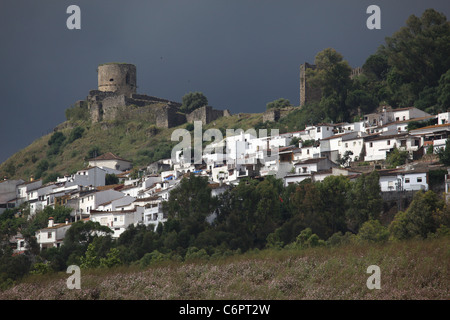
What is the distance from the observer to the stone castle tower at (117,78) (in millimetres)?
91438

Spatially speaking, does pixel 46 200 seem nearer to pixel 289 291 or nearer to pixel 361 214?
pixel 361 214

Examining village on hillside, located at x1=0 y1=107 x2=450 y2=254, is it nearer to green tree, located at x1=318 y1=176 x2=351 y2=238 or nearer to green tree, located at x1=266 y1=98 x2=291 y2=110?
green tree, located at x1=318 y1=176 x2=351 y2=238

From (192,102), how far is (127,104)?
713cm

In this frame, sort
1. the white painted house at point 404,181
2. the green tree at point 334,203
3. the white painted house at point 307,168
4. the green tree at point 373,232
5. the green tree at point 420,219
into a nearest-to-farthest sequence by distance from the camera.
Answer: the green tree at point 420,219 → the green tree at point 373,232 → the green tree at point 334,203 → the white painted house at point 404,181 → the white painted house at point 307,168

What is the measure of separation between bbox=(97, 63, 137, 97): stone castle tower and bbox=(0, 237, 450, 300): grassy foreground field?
64.7 m

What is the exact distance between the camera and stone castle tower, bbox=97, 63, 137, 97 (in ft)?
300

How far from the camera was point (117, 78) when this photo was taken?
91500 millimetres

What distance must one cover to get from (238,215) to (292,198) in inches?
115

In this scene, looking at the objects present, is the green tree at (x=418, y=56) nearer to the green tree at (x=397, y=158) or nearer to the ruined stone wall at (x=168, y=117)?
the green tree at (x=397, y=158)

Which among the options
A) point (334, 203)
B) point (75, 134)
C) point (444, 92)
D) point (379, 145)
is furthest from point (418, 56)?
point (75, 134)

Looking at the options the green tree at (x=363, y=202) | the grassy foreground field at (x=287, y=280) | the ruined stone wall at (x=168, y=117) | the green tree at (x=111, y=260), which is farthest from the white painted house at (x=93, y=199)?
the grassy foreground field at (x=287, y=280)

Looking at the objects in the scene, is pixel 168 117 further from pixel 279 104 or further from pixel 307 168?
pixel 307 168

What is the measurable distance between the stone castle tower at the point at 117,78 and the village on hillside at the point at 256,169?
25.5m
